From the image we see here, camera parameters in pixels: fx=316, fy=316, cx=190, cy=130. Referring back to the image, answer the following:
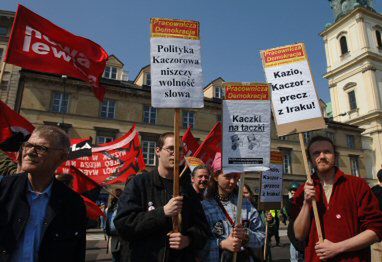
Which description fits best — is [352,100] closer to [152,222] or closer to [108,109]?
[108,109]

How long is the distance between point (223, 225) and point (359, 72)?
44.9 meters

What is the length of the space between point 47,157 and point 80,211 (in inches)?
19.8

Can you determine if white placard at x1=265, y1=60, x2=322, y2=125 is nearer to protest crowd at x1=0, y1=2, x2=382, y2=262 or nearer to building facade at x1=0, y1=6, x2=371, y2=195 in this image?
protest crowd at x1=0, y1=2, x2=382, y2=262

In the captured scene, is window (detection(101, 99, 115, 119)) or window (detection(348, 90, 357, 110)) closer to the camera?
window (detection(101, 99, 115, 119))

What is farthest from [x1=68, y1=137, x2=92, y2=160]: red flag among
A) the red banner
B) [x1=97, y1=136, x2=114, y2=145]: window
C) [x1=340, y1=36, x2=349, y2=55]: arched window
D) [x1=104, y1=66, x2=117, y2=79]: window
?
[x1=340, y1=36, x2=349, y2=55]: arched window

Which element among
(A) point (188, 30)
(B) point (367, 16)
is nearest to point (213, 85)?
(B) point (367, 16)

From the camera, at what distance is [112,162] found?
34.8 ft

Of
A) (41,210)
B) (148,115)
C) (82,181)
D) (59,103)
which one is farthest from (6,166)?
(148,115)

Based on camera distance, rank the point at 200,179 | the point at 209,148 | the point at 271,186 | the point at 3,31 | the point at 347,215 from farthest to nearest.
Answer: the point at 3,31, the point at 209,148, the point at 271,186, the point at 200,179, the point at 347,215

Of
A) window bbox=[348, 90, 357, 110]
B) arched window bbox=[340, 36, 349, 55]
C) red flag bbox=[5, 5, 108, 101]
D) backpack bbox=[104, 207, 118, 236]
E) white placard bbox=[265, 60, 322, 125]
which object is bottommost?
backpack bbox=[104, 207, 118, 236]

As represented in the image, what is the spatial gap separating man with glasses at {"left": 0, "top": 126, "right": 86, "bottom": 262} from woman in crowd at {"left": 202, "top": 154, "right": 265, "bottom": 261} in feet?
5.31

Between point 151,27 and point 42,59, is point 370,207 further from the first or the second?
point 42,59

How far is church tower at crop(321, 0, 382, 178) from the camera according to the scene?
39.7 m

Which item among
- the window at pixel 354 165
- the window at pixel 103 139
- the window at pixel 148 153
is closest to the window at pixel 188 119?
the window at pixel 148 153
